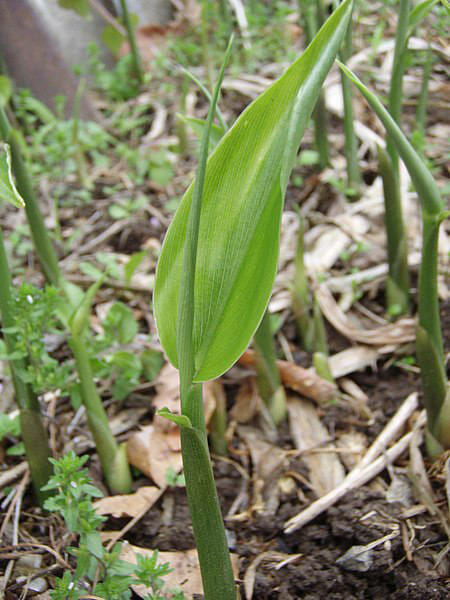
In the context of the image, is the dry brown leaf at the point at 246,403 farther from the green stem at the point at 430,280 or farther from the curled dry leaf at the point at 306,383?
the green stem at the point at 430,280

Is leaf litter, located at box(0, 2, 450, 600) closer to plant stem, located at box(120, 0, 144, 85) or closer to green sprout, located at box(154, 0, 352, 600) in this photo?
green sprout, located at box(154, 0, 352, 600)

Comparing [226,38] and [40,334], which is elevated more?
[226,38]

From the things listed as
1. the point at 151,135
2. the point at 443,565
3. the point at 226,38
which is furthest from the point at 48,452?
the point at 226,38

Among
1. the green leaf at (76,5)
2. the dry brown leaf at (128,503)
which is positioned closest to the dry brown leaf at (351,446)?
the dry brown leaf at (128,503)

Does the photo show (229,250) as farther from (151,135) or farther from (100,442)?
(151,135)

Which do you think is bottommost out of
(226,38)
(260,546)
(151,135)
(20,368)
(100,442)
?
(260,546)

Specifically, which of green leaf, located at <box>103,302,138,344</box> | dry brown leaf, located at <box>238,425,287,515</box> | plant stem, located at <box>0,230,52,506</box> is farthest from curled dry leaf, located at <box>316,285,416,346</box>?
plant stem, located at <box>0,230,52,506</box>

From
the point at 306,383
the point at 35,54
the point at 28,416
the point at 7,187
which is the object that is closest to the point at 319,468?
the point at 306,383
